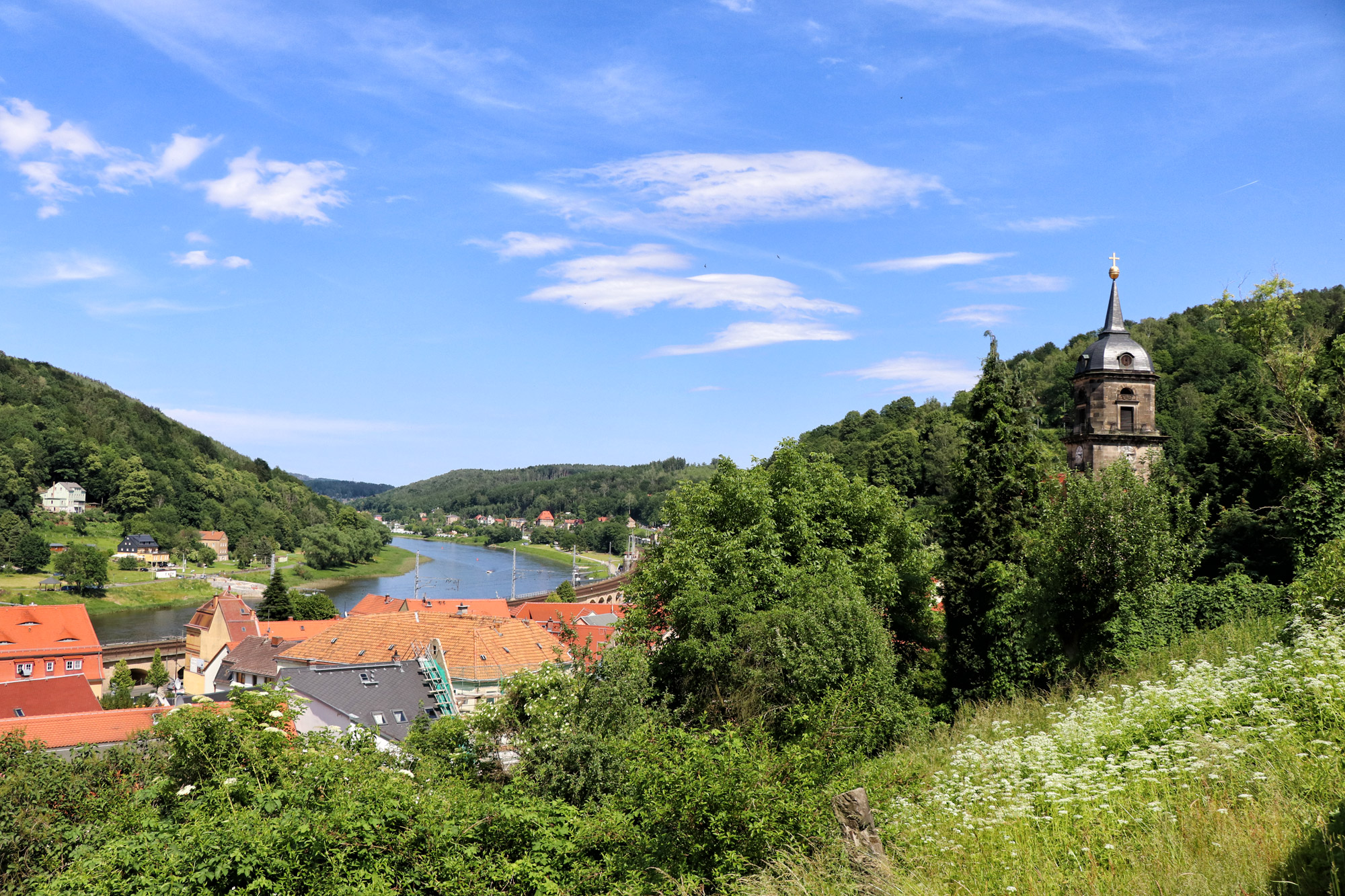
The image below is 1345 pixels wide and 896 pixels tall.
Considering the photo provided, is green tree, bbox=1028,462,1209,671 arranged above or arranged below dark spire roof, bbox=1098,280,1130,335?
below

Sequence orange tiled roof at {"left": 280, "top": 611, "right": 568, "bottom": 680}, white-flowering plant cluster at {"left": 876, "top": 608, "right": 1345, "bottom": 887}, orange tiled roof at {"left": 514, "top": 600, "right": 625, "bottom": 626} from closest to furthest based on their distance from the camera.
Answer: white-flowering plant cluster at {"left": 876, "top": 608, "right": 1345, "bottom": 887} < orange tiled roof at {"left": 280, "top": 611, "right": 568, "bottom": 680} < orange tiled roof at {"left": 514, "top": 600, "right": 625, "bottom": 626}

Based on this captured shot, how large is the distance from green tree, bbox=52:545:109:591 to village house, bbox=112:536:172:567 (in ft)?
49.0

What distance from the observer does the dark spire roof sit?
81.8 ft

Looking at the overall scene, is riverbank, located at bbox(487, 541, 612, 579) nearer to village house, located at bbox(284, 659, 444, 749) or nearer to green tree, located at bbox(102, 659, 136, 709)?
green tree, located at bbox(102, 659, 136, 709)

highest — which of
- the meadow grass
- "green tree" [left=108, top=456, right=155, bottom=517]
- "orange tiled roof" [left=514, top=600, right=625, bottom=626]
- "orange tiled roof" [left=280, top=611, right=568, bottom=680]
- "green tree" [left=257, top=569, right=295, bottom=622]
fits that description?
"green tree" [left=108, top=456, right=155, bottom=517]

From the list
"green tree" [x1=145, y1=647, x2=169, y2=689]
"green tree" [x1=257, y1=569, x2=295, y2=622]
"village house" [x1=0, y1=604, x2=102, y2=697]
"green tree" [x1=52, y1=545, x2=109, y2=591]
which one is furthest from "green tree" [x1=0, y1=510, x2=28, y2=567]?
"village house" [x1=0, y1=604, x2=102, y2=697]

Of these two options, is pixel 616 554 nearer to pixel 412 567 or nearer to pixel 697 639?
pixel 412 567

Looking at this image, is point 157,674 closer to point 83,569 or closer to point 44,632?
point 44,632

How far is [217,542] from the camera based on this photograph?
111m

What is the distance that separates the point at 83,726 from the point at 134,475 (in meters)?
110

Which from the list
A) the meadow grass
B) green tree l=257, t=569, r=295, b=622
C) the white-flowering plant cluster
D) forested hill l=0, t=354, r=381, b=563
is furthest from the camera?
forested hill l=0, t=354, r=381, b=563

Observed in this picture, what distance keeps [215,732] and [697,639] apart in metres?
8.08

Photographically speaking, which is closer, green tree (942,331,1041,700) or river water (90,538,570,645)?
green tree (942,331,1041,700)

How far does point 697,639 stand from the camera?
52.7 feet
